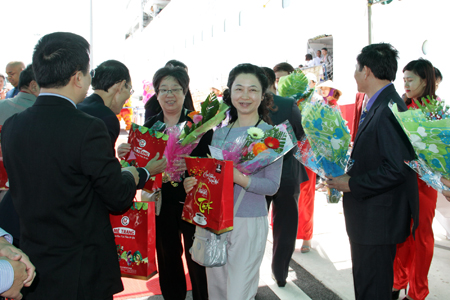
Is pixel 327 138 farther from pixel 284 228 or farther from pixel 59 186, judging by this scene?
pixel 59 186

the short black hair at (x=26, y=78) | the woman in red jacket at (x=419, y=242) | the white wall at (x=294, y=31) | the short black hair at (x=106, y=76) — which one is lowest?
the woman in red jacket at (x=419, y=242)

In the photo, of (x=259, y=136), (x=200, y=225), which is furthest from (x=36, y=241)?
(x=259, y=136)

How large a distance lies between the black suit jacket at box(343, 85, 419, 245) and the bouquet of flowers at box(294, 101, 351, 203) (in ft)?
0.36

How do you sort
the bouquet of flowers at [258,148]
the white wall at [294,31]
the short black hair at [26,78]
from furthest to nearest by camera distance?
the white wall at [294,31] → the short black hair at [26,78] → the bouquet of flowers at [258,148]

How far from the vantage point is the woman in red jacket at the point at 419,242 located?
287cm

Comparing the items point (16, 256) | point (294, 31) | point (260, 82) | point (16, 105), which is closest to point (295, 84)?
point (260, 82)

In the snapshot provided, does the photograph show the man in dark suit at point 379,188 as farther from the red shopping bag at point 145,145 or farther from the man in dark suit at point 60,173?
the man in dark suit at point 60,173

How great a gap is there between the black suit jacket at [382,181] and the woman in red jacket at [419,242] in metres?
0.84

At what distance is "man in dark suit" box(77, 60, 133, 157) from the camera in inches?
86.1

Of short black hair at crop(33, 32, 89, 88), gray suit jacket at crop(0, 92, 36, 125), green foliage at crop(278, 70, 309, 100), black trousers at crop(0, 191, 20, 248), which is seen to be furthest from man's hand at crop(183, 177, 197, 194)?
green foliage at crop(278, 70, 309, 100)

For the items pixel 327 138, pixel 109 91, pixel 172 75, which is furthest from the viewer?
pixel 172 75

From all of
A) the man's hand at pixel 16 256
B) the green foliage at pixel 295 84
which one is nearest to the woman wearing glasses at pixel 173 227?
the green foliage at pixel 295 84

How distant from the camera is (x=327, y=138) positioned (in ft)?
7.24

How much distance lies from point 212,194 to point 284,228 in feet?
4.97
